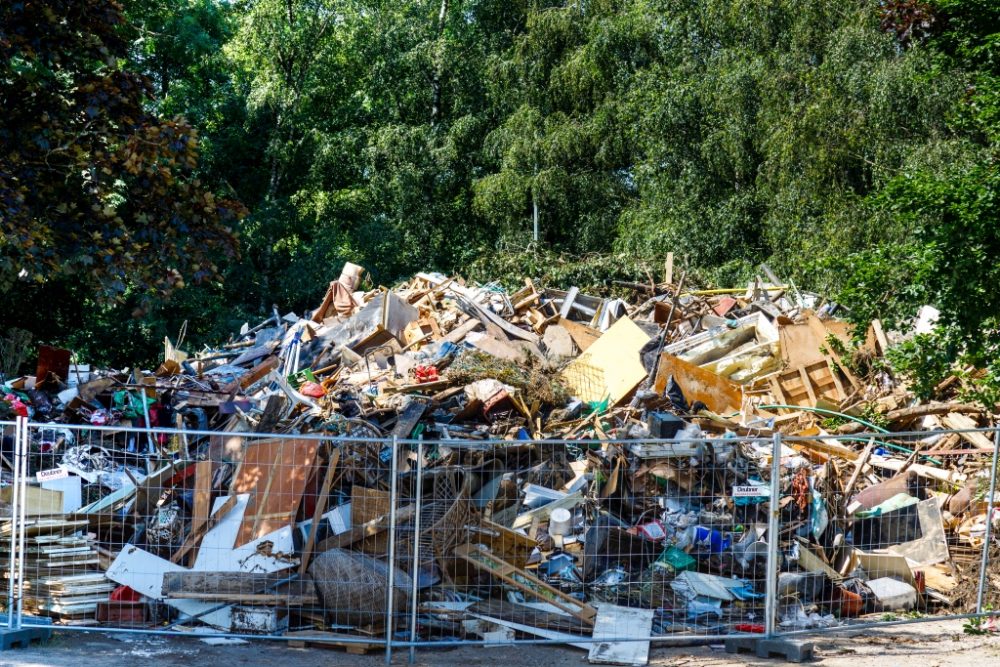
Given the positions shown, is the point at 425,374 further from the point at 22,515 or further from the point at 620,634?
the point at 22,515

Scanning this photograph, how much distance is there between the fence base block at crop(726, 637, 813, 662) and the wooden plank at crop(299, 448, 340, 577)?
10.0ft

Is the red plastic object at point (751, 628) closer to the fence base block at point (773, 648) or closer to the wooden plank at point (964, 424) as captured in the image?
the fence base block at point (773, 648)

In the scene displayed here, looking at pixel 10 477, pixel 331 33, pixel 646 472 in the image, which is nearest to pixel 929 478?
pixel 646 472

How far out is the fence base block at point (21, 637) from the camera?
661 cm

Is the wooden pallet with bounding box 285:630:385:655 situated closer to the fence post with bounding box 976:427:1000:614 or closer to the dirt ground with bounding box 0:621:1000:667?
the dirt ground with bounding box 0:621:1000:667

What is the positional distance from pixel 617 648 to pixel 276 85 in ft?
77.4

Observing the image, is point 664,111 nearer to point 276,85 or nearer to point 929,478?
point 276,85

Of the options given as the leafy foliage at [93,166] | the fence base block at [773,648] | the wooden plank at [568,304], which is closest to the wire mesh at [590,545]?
the fence base block at [773,648]

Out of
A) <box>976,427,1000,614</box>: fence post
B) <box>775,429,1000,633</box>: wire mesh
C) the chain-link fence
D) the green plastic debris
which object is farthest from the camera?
the green plastic debris

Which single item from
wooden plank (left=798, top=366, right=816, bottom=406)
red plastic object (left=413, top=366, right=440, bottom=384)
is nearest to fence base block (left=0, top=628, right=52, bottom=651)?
red plastic object (left=413, top=366, right=440, bottom=384)

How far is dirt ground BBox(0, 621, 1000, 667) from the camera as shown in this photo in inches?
259

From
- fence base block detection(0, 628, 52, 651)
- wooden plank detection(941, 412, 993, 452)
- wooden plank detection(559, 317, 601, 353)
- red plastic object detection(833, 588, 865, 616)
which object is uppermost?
wooden plank detection(559, 317, 601, 353)

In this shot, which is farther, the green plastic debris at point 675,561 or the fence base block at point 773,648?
the green plastic debris at point 675,561

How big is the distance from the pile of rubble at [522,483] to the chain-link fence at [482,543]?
24 mm
